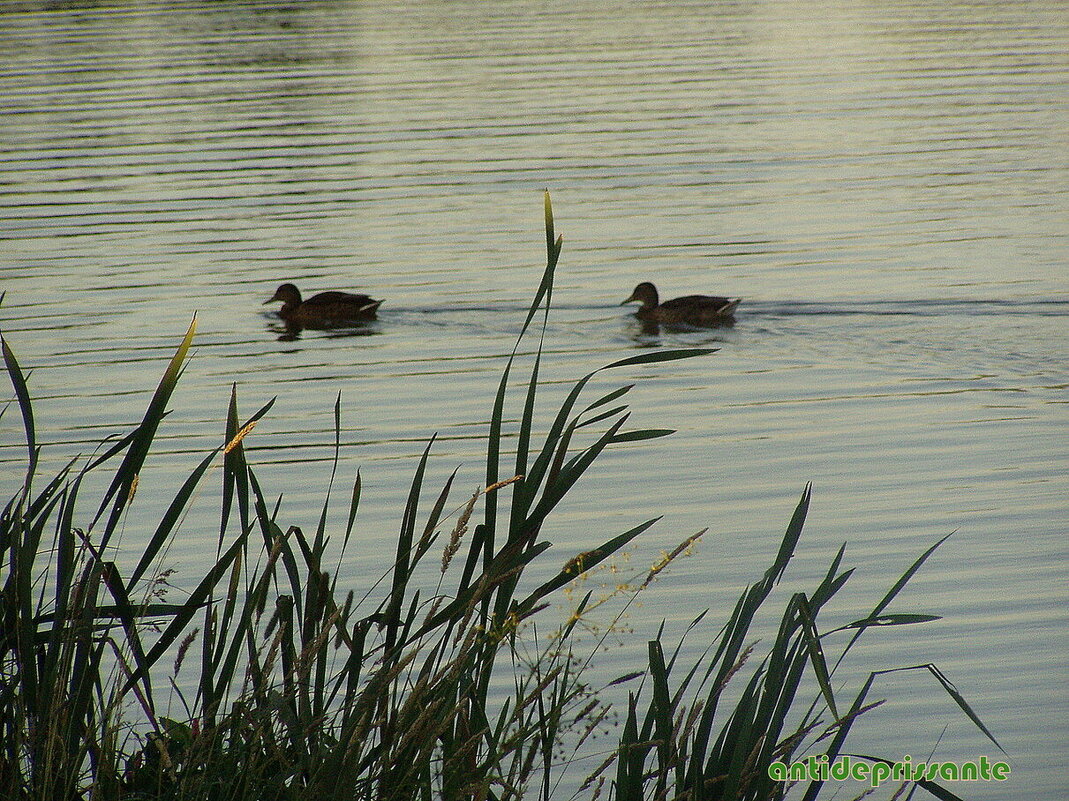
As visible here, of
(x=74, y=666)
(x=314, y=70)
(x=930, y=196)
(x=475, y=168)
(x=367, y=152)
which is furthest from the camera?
(x=314, y=70)

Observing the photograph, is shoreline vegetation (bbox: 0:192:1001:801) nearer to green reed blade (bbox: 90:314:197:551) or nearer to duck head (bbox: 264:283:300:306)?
green reed blade (bbox: 90:314:197:551)

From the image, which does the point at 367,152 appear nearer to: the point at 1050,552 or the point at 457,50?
the point at 457,50

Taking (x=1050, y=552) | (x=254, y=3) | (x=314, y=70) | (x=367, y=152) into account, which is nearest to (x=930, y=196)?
(x=367, y=152)

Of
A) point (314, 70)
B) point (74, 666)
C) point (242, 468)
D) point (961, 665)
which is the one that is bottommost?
point (961, 665)

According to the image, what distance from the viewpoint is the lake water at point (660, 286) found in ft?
21.1

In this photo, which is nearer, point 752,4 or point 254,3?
point 752,4

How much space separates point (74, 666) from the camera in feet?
11.0

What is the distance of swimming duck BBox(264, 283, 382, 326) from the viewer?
1138cm

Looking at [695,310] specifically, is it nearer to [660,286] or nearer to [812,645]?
[660,286]

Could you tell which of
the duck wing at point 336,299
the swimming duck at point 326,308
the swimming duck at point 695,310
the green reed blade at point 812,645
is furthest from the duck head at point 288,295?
the green reed blade at point 812,645

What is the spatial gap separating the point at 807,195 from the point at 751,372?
6.21 metres

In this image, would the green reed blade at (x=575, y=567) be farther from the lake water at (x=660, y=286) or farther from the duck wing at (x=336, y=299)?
the duck wing at (x=336, y=299)

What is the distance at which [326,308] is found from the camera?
1136 centimetres

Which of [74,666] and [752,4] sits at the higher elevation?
[752,4]
